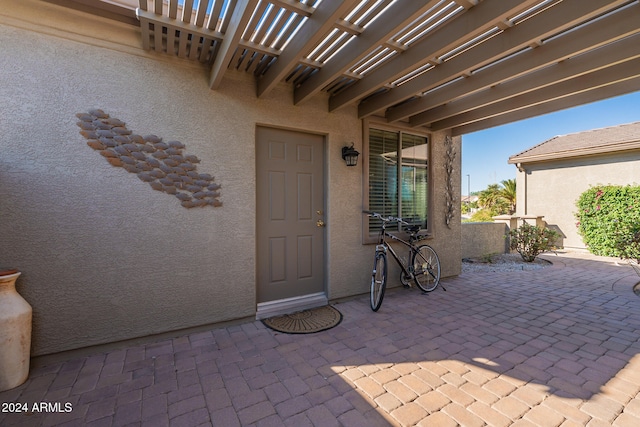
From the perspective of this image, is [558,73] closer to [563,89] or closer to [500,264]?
[563,89]

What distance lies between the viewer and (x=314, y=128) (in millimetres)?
3771

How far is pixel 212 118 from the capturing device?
10.2 ft

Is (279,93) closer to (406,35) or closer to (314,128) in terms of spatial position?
(314,128)

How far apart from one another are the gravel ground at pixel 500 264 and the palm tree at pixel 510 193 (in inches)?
412

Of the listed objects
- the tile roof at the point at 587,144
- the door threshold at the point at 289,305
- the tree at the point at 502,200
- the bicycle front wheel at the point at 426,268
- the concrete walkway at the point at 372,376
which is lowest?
the concrete walkway at the point at 372,376

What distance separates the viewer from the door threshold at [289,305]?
3439mm

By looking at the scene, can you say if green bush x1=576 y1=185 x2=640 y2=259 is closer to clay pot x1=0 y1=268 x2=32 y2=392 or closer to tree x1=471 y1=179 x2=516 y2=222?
tree x1=471 y1=179 x2=516 y2=222

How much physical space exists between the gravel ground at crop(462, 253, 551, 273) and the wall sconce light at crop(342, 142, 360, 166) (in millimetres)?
3698

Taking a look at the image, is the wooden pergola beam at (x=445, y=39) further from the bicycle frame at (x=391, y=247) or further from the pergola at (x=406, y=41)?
the bicycle frame at (x=391, y=247)

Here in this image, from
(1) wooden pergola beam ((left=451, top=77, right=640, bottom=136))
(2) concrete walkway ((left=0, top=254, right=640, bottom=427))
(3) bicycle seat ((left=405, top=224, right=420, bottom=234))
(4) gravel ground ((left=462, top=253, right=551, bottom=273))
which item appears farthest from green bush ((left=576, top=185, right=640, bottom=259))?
(3) bicycle seat ((left=405, top=224, right=420, bottom=234))

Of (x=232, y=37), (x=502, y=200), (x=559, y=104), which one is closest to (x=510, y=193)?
(x=502, y=200)

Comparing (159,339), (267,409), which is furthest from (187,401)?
(159,339)

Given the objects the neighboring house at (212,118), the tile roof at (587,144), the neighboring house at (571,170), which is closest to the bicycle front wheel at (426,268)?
the neighboring house at (212,118)

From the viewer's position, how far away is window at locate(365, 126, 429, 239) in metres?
4.38
